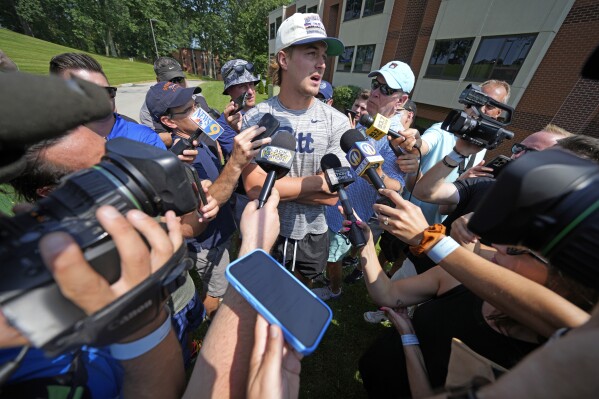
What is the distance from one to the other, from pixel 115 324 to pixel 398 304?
1723mm

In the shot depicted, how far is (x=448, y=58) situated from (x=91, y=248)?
51.5ft

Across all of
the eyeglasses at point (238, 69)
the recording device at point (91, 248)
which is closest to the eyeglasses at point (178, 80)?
the eyeglasses at point (238, 69)

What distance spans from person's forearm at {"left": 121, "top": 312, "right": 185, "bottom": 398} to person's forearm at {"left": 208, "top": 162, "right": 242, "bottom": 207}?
3.63 ft

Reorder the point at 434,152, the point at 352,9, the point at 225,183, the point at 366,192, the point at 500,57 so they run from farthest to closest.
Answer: the point at 352,9 → the point at 500,57 → the point at 434,152 → the point at 366,192 → the point at 225,183

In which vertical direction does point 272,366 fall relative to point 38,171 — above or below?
below

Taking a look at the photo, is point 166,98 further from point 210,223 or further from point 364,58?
point 364,58

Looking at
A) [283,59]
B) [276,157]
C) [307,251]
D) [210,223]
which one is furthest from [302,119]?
[210,223]

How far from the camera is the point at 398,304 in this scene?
5.99 feet

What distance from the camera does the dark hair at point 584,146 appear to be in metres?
1.58

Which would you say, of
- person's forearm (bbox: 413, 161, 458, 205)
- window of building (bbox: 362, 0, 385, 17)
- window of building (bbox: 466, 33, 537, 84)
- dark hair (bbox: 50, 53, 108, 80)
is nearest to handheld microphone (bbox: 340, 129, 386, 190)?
person's forearm (bbox: 413, 161, 458, 205)

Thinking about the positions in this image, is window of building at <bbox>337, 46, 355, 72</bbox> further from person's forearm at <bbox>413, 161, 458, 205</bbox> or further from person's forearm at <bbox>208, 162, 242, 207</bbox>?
person's forearm at <bbox>208, 162, 242, 207</bbox>

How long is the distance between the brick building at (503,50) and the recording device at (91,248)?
8.25 meters

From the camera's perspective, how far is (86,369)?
1.01 metres

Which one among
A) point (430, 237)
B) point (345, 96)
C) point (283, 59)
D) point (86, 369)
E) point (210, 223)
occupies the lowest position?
point (345, 96)
